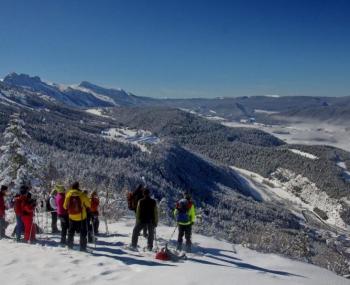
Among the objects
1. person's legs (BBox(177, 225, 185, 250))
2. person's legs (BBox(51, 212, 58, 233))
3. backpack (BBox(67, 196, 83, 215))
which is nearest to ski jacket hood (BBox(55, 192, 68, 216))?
backpack (BBox(67, 196, 83, 215))

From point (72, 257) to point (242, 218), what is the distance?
86045 mm

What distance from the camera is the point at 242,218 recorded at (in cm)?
9869

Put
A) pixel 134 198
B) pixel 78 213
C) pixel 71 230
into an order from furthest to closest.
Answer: pixel 134 198 → pixel 71 230 → pixel 78 213

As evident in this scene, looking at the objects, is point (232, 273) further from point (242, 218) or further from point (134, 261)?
point (242, 218)

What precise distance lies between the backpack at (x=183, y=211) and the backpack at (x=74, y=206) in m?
4.91

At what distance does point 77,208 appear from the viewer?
16766 mm

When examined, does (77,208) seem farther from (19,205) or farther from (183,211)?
(183,211)

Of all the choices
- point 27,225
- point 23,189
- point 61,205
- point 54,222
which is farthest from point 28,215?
point 54,222

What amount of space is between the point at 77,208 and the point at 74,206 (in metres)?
0.15

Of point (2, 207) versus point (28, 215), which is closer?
point (28, 215)

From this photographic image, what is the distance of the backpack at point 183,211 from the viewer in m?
19.8

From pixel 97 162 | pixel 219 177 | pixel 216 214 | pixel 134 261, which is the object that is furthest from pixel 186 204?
pixel 219 177

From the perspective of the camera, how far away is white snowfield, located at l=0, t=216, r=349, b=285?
13266 mm

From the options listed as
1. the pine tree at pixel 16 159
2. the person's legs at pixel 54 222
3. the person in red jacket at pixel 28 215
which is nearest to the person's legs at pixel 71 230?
the person in red jacket at pixel 28 215
